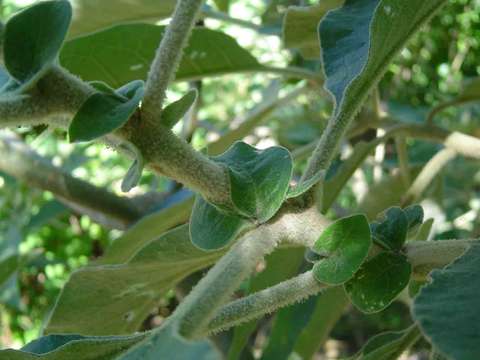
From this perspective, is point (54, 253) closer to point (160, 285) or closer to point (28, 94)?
point (160, 285)

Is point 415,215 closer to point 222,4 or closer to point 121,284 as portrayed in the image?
point 121,284

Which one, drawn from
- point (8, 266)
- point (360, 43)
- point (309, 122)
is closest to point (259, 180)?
point (360, 43)

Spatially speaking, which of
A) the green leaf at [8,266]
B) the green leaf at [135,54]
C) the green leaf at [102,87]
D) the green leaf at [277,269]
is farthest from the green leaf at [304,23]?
the green leaf at [8,266]

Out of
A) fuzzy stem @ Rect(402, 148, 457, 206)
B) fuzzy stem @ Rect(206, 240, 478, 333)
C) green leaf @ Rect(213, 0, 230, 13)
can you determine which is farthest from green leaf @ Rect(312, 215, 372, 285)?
green leaf @ Rect(213, 0, 230, 13)

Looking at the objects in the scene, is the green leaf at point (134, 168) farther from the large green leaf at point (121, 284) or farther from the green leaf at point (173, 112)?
the large green leaf at point (121, 284)

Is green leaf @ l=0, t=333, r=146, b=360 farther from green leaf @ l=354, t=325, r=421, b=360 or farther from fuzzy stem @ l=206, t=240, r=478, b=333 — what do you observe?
green leaf @ l=354, t=325, r=421, b=360

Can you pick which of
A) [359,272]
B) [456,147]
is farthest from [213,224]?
[456,147]
